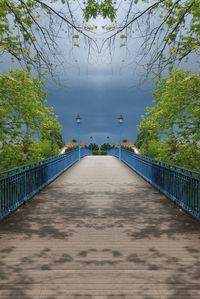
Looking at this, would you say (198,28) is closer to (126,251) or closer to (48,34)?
(48,34)

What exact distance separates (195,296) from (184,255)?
193 centimetres

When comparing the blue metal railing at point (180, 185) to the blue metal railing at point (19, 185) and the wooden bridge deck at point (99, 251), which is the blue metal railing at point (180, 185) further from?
the blue metal railing at point (19, 185)

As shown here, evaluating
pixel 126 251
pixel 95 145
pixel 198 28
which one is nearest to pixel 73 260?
pixel 126 251

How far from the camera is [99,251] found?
7121 millimetres

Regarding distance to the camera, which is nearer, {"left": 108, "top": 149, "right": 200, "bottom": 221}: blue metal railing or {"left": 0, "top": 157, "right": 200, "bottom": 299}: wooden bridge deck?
{"left": 0, "top": 157, "right": 200, "bottom": 299}: wooden bridge deck

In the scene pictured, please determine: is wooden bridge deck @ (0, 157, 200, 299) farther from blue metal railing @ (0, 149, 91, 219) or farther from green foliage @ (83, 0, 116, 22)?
green foliage @ (83, 0, 116, 22)

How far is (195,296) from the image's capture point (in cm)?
499

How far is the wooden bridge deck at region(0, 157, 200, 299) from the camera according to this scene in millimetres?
5254

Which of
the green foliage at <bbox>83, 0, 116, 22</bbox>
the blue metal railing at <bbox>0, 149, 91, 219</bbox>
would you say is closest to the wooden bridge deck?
the blue metal railing at <bbox>0, 149, 91, 219</bbox>

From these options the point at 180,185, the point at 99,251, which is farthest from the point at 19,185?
the point at 99,251

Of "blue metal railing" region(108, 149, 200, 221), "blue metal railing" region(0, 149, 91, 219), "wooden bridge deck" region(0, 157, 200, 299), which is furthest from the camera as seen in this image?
"blue metal railing" region(0, 149, 91, 219)

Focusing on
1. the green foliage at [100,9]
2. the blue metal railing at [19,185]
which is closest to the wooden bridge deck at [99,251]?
the blue metal railing at [19,185]

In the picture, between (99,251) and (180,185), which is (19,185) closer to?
(180,185)

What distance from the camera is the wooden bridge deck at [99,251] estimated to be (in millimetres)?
5254
